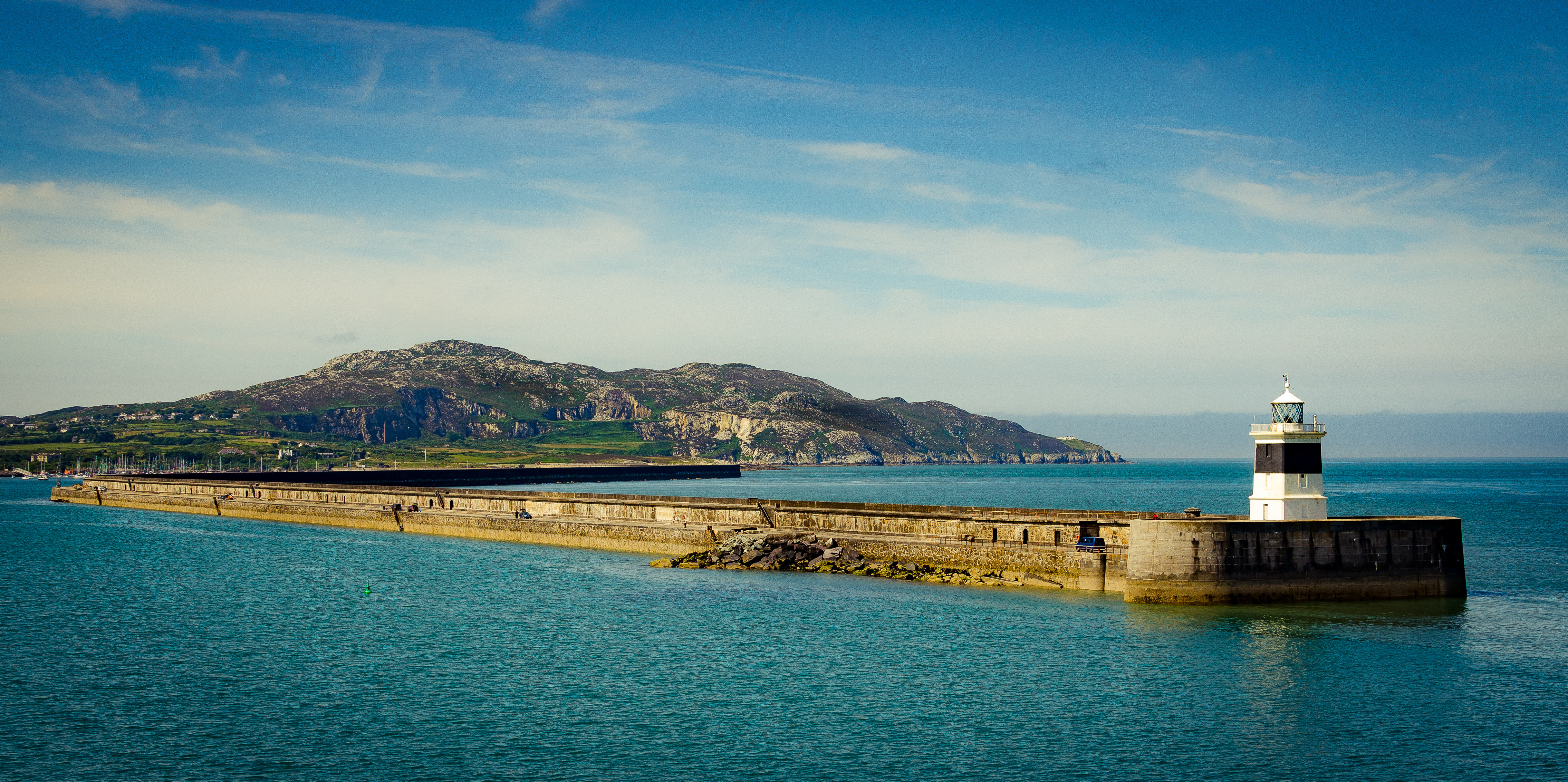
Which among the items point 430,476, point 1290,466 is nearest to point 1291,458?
point 1290,466

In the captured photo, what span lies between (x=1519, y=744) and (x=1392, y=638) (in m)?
10.8

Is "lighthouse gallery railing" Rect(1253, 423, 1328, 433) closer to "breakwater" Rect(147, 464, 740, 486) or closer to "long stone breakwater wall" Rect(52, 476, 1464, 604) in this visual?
"long stone breakwater wall" Rect(52, 476, 1464, 604)

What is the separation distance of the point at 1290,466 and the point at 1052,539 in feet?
31.4

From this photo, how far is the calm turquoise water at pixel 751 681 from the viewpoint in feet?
72.5

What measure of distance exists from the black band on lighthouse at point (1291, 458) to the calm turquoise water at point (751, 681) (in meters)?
4.94

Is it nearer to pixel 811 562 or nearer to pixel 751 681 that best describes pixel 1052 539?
pixel 811 562

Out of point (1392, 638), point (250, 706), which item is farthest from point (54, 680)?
point (1392, 638)

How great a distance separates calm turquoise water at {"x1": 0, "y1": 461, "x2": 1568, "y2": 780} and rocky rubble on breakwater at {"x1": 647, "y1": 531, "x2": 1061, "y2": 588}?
1455 mm

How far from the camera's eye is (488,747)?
2277cm

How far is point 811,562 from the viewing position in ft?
167

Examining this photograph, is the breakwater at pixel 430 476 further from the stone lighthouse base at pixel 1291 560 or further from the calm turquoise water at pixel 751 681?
the stone lighthouse base at pixel 1291 560

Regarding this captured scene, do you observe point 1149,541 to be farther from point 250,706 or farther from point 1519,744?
point 250,706

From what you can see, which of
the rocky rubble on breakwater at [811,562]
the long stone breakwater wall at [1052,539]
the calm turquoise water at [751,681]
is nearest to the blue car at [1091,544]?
the long stone breakwater wall at [1052,539]

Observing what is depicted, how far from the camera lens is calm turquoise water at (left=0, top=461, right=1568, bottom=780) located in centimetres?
2209
